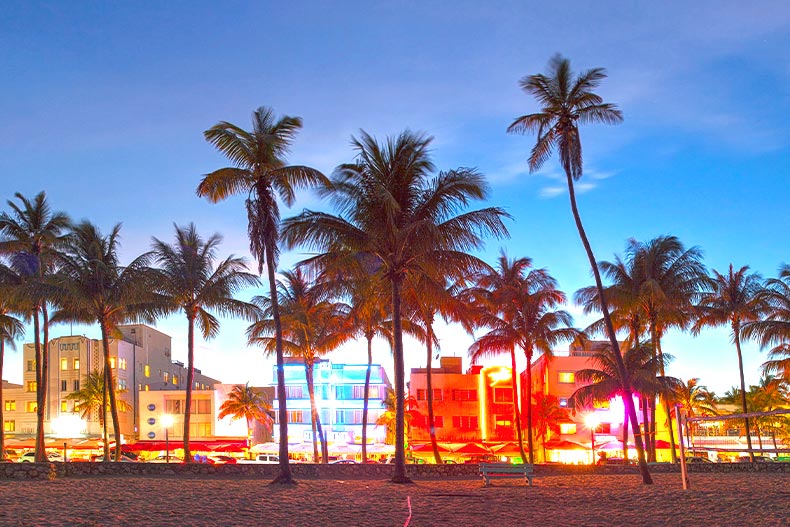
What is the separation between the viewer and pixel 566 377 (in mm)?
72938

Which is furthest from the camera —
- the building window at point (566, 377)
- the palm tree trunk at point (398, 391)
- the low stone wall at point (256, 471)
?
the building window at point (566, 377)

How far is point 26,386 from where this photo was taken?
83.8 meters

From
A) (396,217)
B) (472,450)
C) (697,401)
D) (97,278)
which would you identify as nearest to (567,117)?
(396,217)

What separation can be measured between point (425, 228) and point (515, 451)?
36.5 meters

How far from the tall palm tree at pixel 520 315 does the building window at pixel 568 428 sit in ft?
81.5

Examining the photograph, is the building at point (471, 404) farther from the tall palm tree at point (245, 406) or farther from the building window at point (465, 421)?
the tall palm tree at point (245, 406)

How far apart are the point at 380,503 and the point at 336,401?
6110 centimetres

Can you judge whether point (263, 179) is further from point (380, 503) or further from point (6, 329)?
point (6, 329)

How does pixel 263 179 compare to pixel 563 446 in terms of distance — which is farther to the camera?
pixel 563 446

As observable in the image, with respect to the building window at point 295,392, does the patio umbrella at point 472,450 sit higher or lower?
lower

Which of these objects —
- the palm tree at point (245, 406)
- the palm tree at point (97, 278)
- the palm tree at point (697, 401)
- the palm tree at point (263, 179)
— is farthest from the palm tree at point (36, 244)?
the palm tree at point (697, 401)

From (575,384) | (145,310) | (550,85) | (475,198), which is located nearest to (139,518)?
(475,198)

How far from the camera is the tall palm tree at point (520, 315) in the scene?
43.8 meters

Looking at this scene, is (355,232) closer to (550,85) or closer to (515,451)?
(550,85)
